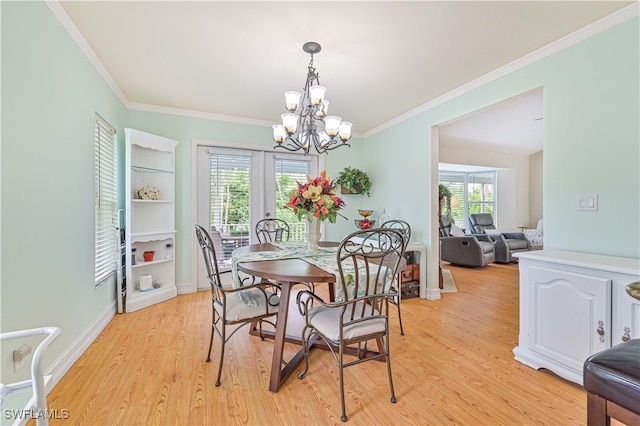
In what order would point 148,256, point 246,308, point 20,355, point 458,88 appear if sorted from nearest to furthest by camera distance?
point 20,355
point 246,308
point 458,88
point 148,256

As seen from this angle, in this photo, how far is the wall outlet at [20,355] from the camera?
1.50 meters

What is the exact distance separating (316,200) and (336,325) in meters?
0.92

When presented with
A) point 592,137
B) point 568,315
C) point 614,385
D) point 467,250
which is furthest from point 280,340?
point 467,250

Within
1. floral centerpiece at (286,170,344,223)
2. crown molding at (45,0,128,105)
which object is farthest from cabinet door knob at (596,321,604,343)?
crown molding at (45,0,128,105)

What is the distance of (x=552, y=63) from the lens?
2287 mm

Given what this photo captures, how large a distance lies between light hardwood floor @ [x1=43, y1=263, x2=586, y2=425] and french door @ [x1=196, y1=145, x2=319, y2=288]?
1520 mm

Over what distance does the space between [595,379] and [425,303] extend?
258cm

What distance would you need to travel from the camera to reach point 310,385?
186 centimetres

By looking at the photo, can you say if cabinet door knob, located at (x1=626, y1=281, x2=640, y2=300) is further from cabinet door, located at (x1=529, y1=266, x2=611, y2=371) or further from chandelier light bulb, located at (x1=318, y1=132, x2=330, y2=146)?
chandelier light bulb, located at (x1=318, y1=132, x2=330, y2=146)

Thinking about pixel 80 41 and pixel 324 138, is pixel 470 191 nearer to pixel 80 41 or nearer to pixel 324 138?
pixel 324 138

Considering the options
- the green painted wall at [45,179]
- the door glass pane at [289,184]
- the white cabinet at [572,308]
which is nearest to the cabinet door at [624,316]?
the white cabinet at [572,308]

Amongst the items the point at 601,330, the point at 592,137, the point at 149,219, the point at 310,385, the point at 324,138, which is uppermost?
the point at 324,138

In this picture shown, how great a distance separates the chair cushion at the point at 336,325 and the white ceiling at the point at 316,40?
1.95m

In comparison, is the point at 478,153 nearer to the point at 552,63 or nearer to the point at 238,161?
the point at 552,63
